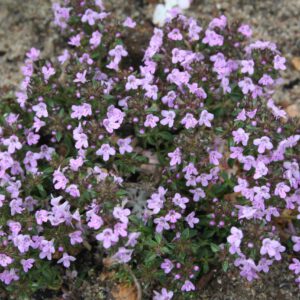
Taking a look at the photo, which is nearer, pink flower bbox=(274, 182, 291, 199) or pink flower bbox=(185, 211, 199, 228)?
pink flower bbox=(274, 182, 291, 199)

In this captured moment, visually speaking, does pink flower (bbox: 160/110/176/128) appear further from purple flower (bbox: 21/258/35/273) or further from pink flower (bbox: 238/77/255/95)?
purple flower (bbox: 21/258/35/273)

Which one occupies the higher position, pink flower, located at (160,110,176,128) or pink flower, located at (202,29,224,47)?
pink flower, located at (202,29,224,47)

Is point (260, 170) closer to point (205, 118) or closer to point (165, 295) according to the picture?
point (205, 118)

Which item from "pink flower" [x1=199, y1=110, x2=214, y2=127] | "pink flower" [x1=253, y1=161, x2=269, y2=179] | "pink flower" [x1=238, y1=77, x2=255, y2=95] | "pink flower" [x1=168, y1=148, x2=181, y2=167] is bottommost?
"pink flower" [x1=168, y1=148, x2=181, y2=167]

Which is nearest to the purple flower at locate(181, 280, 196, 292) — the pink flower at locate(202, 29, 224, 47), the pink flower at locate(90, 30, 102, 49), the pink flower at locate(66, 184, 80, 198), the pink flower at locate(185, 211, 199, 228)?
the pink flower at locate(185, 211, 199, 228)

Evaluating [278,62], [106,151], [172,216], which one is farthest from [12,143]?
[278,62]

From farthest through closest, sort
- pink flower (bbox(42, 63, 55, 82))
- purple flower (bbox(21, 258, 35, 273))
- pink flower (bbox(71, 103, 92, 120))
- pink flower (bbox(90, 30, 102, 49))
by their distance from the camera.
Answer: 1. pink flower (bbox(90, 30, 102, 49))
2. pink flower (bbox(42, 63, 55, 82))
3. pink flower (bbox(71, 103, 92, 120))
4. purple flower (bbox(21, 258, 35, 273))

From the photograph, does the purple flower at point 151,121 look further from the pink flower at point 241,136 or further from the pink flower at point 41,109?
the pink flower at point 41,109

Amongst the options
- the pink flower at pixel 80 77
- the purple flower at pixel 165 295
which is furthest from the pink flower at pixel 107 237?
the pink flower at pixel 80 77
